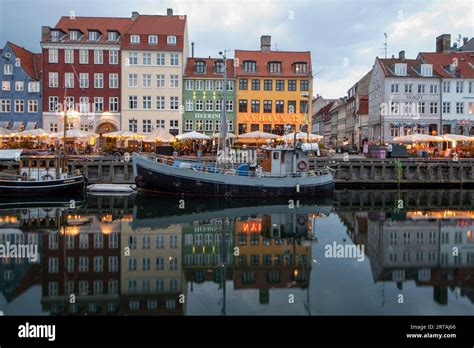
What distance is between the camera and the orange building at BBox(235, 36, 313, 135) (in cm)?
5681

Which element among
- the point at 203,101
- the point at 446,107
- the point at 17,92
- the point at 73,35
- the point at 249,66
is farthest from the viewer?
the point at 446,107

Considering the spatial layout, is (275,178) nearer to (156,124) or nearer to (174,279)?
(174,279)

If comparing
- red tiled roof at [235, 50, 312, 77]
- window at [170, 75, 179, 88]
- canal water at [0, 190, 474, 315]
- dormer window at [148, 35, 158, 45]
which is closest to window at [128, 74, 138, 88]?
window at [170, 75, 179, 88]

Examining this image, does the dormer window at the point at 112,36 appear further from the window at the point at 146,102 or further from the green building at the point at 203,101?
the green building at the point at 203,101

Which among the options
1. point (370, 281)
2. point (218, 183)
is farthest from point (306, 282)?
point (218, 183)

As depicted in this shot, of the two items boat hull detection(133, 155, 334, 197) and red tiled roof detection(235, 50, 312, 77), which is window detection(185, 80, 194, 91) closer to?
red tiled roof detection(235, 50, 312, 77)

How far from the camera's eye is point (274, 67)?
57.4 meters

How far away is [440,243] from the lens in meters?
20.9

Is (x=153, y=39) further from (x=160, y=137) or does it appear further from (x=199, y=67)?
(x=160, y=137)

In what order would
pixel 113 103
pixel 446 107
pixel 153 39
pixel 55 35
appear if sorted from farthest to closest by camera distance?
pixel 446 107
pixel 153 39
pixel 113 103
pixel 55 35

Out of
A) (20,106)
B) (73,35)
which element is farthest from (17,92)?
(73,35)

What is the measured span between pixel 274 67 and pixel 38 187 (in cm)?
3253

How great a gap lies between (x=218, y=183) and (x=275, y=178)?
12.7 feet

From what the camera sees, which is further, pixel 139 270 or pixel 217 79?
pixel 217 79
